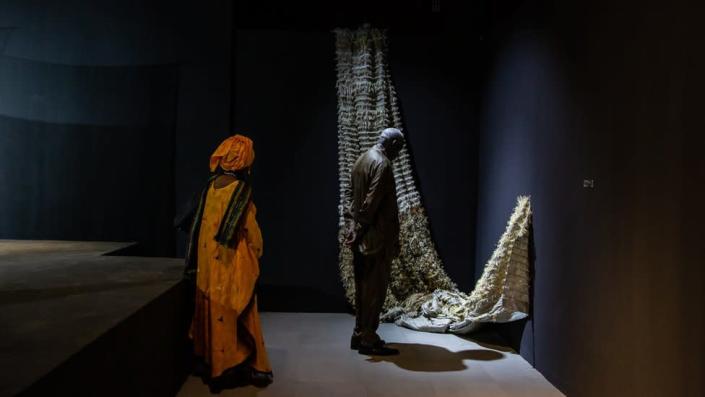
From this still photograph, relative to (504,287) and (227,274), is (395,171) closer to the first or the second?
(504,287)

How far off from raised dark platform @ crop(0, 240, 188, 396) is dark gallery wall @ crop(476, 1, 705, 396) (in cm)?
205

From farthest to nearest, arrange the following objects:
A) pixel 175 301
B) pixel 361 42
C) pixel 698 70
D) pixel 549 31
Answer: pixel 361 42
pixel 549 31
pixel 175 301
pixel 698 70

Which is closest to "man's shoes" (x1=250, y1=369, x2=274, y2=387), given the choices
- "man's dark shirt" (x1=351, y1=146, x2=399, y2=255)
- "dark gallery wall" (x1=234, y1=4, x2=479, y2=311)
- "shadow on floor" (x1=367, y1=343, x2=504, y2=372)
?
"shadow on floor" (x1=367, y1=343, x2=504, y2=372)

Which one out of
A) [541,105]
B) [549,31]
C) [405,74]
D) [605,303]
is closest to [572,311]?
[605,303]

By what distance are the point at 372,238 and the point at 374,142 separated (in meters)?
1.32

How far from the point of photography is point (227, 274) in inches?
135

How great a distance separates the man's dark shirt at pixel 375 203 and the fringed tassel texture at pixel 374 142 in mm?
967

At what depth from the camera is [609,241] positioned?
9.93 ft

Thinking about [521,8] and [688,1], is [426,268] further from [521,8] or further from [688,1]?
[688,1]

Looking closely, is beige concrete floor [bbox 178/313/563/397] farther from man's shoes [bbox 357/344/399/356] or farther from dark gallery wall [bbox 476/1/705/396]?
dark gallery wall [bbox 476/1/705/396]

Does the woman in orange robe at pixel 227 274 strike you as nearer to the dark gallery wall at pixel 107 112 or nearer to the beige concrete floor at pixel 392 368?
the beige concrete floor at pixel 392 368

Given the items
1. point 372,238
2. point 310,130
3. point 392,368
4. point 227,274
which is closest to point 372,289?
point 372,238

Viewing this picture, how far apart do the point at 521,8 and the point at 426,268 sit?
2142 mm

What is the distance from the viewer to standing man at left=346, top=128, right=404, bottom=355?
429 centimetres
